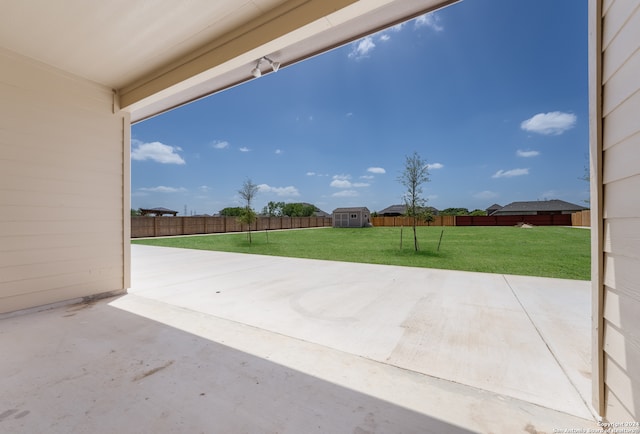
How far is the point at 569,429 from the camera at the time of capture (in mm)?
1215

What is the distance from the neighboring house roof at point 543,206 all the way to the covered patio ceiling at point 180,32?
42.2 m

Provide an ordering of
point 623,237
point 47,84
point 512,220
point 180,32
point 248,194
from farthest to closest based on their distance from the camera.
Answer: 1. point 512,220
2. point 248,194
3. point 47,84
4. point 180,32
5. point 623,237

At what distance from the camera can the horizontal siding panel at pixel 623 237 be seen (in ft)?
3.22

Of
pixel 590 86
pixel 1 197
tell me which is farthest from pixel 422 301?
pixel 1 197

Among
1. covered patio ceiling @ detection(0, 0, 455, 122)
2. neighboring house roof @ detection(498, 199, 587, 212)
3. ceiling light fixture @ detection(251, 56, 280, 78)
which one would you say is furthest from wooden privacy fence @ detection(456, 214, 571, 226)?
covered patio ceiling @ detection(0, 0, 455, 122)

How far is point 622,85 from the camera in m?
1.06

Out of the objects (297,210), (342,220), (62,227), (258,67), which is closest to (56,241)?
(62,227)

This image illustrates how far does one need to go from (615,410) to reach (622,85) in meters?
1.45

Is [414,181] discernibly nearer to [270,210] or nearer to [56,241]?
[56,241]

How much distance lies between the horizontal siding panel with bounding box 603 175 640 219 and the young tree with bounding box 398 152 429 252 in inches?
297

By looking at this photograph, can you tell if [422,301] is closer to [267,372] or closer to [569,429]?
[569,429]

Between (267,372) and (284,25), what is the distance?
2.62 metres

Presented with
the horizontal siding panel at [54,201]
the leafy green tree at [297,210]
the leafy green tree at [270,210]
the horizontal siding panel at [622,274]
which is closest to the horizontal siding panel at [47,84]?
the horizontal siding panel at [54,201]

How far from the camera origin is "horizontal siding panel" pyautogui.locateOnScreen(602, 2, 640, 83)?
0.98 metres
